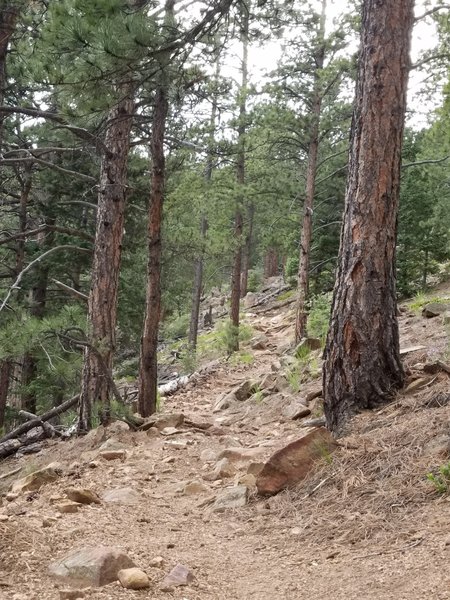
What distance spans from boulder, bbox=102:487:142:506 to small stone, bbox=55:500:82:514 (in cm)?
35

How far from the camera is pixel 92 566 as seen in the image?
2910mm

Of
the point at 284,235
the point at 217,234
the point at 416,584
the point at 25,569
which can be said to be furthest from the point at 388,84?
the point at 284,235

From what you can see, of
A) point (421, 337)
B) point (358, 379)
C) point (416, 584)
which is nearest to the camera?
point (416, 584)

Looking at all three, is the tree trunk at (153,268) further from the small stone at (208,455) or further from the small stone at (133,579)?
the small stone at (133,579)

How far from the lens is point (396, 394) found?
5469 millimetres

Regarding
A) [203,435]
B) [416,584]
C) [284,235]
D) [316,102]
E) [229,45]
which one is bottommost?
[203,435]

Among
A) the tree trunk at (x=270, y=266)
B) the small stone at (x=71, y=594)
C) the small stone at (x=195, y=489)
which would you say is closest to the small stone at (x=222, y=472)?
the small stone at (x=195, y=489)

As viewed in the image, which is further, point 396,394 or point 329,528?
point 396,394

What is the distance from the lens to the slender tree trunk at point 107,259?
7.59m

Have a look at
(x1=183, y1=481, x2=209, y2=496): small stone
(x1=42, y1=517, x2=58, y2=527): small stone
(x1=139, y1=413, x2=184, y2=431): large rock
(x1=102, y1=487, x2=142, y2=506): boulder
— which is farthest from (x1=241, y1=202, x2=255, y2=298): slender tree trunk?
(x1=42, y1=517, x2=58, y2=527): small stone

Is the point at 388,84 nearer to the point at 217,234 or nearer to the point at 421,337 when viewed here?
the point at 421,337

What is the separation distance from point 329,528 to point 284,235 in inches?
592

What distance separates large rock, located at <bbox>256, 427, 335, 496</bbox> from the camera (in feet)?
14.8

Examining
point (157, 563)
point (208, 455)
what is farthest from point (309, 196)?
point (157, 563)
